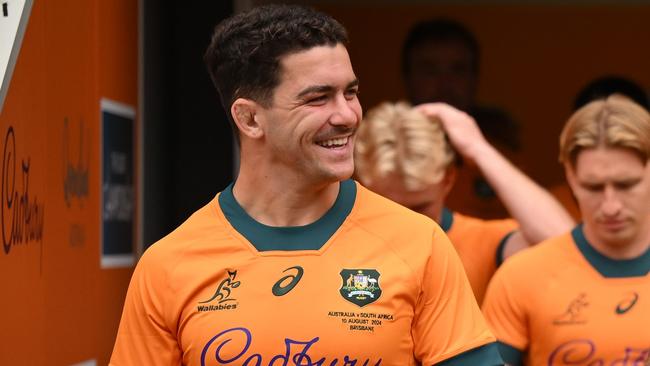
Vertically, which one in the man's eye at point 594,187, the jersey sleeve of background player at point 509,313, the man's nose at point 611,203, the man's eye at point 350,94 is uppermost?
the man's eye at point 350,94

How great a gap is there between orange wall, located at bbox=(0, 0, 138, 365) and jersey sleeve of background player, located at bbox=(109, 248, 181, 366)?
578 millimetres

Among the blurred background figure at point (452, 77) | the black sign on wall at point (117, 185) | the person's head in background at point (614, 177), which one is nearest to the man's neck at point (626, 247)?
the person's head in background at point (614, 177)

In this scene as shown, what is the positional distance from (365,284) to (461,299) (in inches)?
9.6

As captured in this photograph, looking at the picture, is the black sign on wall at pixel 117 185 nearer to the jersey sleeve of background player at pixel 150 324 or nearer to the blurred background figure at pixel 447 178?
the blurred background figure at pixel 447 178

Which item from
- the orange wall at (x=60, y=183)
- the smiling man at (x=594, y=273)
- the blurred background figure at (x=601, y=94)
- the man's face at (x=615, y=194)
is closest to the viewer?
the orange wall at (x=60, y=183)

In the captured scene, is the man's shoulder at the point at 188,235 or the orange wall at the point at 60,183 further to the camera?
the orange wall at the point at 60,183

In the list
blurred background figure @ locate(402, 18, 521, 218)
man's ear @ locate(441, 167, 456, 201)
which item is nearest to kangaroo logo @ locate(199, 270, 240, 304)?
man's ear @ locate(441, 167, 456, 201)

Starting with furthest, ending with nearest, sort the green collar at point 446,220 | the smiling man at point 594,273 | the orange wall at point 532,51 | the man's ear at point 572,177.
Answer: the orange wall at point 532,51
the green collar at point 446,220
the man's ear at point 572,177
the smiling man at point 594,273

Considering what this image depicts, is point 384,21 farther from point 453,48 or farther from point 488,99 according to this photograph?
point 453,48

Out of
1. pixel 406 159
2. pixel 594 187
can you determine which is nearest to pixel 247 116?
pixel 406 159

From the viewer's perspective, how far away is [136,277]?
12.2 feet

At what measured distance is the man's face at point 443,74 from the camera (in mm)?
6816

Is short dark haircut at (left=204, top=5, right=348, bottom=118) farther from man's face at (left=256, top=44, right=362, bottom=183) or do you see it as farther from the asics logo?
the asics logo

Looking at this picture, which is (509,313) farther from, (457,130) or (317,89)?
(317,89)
